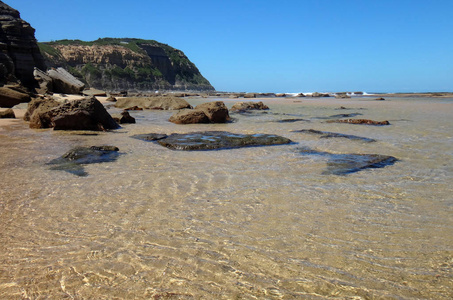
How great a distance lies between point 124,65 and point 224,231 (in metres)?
90.6

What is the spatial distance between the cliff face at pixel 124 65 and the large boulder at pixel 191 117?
57.4m

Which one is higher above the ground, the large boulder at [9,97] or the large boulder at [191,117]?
the large boulder at [9,97]

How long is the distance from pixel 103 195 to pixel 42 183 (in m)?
0.90

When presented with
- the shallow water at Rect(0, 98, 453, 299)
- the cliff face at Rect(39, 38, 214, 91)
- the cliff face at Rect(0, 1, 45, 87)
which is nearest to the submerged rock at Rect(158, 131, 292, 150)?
the shallow water at Rect(0, 98, 453, 299)

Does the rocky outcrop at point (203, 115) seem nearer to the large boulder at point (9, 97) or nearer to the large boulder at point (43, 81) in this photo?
the large boulder at point (9, 97)

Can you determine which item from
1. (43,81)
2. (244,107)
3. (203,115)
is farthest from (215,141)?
(43,81)

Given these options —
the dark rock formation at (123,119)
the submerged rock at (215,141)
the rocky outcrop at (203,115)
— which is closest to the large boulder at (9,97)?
the dark rock formation at (123,119)

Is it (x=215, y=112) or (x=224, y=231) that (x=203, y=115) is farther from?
(x=224, y=231)

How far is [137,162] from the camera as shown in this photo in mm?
5316

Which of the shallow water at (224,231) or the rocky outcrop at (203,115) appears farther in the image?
the rocky outcrop at (203,115)

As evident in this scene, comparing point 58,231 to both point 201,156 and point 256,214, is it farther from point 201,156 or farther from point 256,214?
point 201,156

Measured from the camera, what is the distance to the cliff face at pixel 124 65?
75.6m

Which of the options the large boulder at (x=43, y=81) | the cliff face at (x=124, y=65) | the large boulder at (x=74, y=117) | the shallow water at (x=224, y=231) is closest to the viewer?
the shallow water at (x=224, y=231)

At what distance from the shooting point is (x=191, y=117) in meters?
11.7
